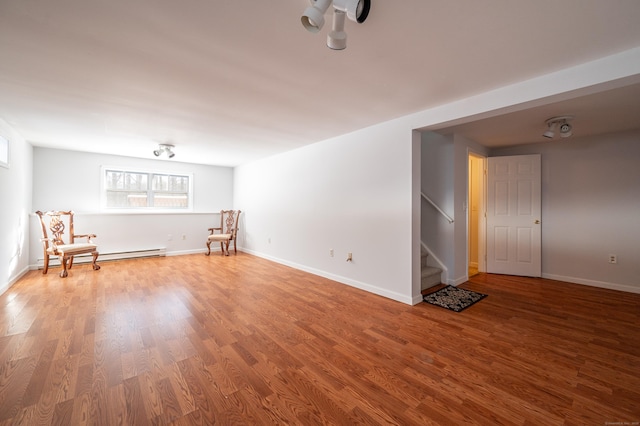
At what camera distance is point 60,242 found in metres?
4.38

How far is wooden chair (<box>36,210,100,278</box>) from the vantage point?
13.3ft

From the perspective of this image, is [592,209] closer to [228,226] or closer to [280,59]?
[280,59]

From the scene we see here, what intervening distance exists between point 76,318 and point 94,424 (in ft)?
5.80

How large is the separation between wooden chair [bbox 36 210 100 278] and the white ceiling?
1.81 metres

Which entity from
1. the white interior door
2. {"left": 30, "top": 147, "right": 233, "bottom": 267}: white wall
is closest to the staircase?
the white interior door

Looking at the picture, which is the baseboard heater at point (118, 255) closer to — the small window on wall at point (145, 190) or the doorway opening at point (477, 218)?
the small window on wall at point (145, 190)

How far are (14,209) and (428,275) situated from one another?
5978 mm

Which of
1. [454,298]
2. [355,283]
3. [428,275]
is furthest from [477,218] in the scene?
[355,283]

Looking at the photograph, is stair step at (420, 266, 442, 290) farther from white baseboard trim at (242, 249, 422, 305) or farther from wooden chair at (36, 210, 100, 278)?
wooden chair at (36, 210, 100, 278)

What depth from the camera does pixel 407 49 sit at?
1.73 metres

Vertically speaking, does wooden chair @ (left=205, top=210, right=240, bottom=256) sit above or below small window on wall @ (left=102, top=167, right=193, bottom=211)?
below

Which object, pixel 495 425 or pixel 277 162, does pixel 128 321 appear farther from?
pixel 277 162

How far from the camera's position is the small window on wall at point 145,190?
540 centimetres

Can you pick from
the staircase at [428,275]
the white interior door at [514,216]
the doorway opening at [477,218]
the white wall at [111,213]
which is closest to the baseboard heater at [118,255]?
the white wall at [111,213]
